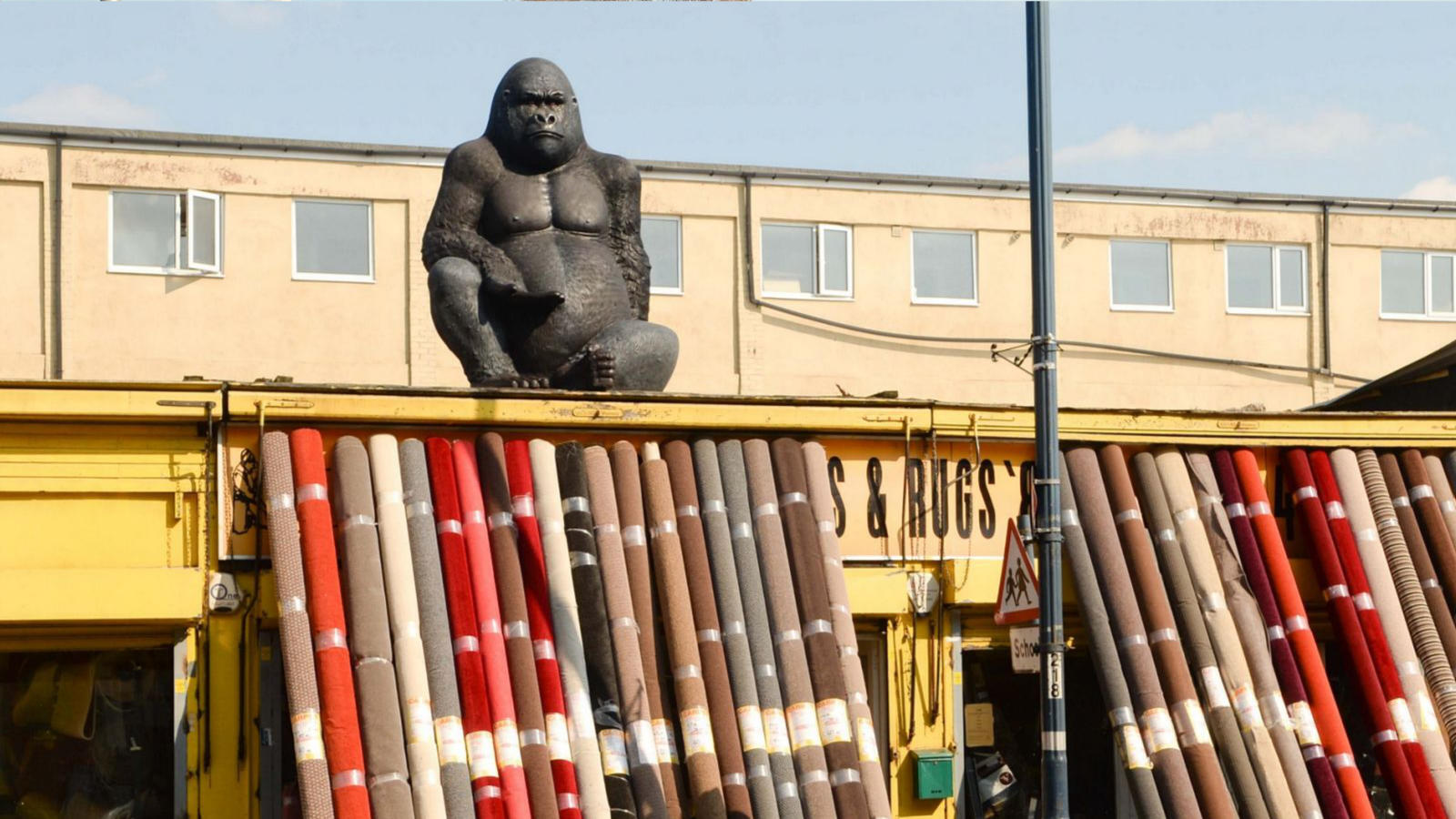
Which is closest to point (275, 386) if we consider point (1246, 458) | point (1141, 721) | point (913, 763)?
point (913, 763)

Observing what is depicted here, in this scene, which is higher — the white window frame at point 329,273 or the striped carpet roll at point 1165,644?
the white window frame at point 329,273

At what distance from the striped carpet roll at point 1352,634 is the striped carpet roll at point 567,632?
4.82 m

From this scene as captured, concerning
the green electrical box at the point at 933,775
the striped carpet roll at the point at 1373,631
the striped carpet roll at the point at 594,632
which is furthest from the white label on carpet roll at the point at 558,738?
the striped carpet roll at the point at 1373,631

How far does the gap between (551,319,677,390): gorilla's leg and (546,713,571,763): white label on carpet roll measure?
2.38m

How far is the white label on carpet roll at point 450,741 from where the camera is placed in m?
9.88

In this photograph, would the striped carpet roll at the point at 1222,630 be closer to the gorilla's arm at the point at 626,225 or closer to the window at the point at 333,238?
the gorilla's arm at the point at 626,225

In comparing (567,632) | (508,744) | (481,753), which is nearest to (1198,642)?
(567,632)

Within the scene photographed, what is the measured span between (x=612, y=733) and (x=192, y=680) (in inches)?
89.5

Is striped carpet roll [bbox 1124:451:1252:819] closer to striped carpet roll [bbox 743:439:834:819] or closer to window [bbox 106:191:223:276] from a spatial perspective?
striped carpet roll [bbox 743:439:834:819]

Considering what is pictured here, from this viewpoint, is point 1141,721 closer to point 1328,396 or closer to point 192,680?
point 192,680

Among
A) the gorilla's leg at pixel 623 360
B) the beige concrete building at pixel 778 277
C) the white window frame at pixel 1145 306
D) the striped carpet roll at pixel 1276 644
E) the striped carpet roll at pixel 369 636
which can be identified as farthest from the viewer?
→ the white window frame at pixel 1145 306

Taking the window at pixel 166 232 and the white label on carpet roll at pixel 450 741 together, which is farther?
the window at pixel 166 232

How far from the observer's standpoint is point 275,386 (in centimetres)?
1035

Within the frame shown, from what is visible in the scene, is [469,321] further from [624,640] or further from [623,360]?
[624,640]
